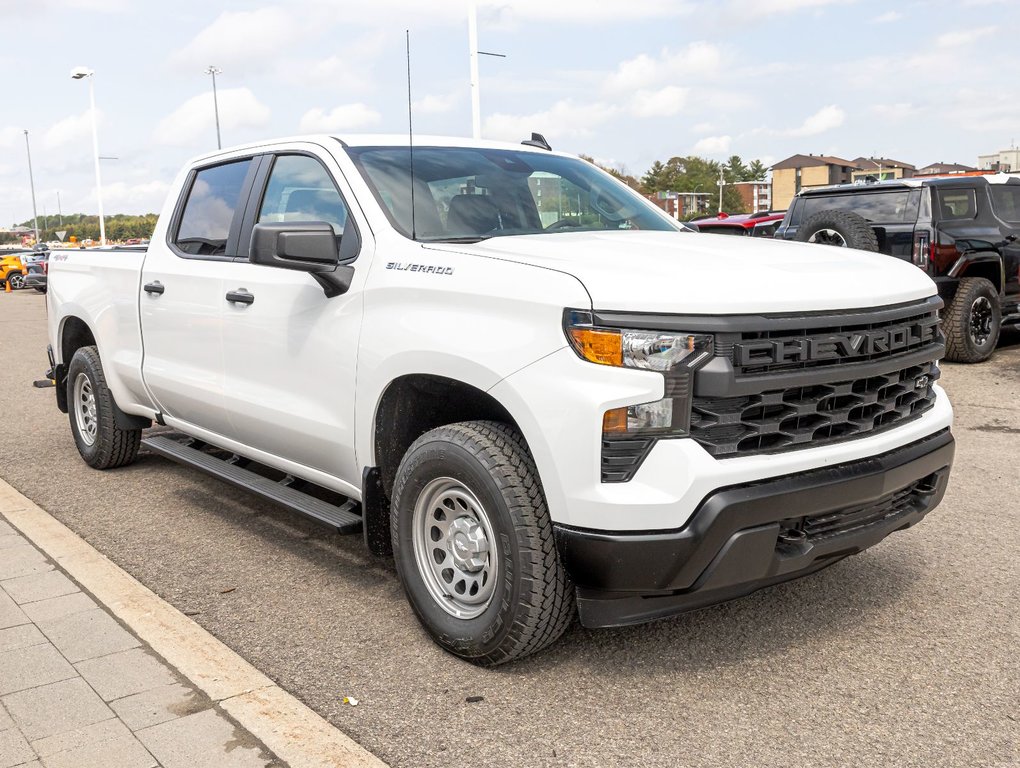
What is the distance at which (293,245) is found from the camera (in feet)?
12.6

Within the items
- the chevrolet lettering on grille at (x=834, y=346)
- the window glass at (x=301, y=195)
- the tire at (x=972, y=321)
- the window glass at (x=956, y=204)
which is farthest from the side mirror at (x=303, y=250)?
the window glass at (x=956, y=204)

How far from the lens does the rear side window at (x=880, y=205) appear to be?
10453mm

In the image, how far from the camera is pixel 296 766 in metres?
2.93

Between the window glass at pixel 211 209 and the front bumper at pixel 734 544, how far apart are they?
9.28ft

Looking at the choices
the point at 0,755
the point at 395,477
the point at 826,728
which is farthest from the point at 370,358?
the point at 826,728

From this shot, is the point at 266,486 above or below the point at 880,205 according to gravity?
below

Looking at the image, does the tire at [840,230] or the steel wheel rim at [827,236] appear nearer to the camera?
the tire at [840,230]

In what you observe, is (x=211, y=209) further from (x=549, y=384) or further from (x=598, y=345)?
(x=598, y=345)

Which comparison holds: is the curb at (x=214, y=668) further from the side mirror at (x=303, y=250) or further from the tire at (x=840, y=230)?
the tire at (x=840, y=230)

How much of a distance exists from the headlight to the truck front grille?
7cm

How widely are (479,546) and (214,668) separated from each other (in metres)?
1.05

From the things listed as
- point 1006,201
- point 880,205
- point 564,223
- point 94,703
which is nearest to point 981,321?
point 1006,201

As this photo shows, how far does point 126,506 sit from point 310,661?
105 inches

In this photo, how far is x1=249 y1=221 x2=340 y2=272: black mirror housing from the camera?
385 centimetres
